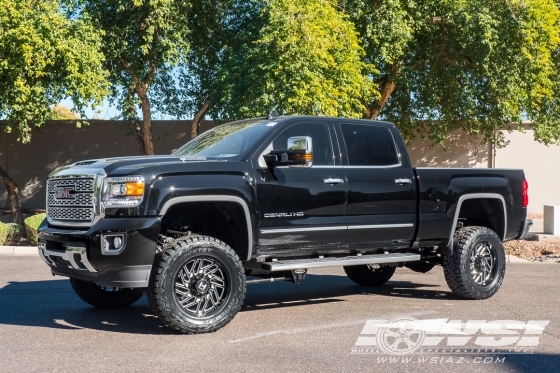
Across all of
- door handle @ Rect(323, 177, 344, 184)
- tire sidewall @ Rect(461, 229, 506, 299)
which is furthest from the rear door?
tire sidewall @ Rect(461, 229, 506, 299)

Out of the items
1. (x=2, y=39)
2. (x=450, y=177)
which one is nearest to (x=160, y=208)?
(x=450, y=177)

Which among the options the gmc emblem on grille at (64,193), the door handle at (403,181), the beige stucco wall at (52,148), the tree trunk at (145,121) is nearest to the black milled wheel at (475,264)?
the door handle at (403,181)

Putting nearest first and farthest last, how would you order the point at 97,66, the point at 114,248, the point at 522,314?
the point at 114,248 → the point at 522,314 → the point at 97,66

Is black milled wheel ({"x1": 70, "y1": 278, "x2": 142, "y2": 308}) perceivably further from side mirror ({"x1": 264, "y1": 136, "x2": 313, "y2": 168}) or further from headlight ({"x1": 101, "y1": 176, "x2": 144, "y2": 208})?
side mirror ({"x1": 264, "y1": 136, "x2": 313, "y2": 168})

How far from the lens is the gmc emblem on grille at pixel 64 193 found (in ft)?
25.9

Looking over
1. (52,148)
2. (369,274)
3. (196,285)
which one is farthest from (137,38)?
(196,285)

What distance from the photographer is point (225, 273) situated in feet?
25.6

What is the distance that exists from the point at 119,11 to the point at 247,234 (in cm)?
1595

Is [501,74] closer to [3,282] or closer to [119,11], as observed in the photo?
[119,11]

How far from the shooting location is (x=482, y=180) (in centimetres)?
998

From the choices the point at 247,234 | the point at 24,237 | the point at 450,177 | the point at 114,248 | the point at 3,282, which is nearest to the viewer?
the point at 114,248

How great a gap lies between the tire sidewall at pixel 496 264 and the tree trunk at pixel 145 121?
1575 centimetres

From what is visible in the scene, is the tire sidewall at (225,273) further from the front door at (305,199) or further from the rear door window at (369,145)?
the rear door window at (369,145)

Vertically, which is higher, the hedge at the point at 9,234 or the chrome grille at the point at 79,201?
the chrome grille at the point at 79,201
